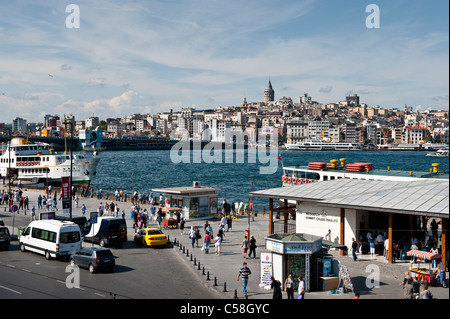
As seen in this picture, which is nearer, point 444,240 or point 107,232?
point 444,240

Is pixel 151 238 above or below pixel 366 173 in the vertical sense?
below

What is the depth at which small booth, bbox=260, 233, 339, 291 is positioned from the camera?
16625 millimetres

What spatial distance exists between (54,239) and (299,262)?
1058cm

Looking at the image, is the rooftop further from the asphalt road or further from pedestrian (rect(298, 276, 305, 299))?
the asphalt road

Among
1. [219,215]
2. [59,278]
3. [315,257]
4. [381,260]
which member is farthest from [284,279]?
[219,215]

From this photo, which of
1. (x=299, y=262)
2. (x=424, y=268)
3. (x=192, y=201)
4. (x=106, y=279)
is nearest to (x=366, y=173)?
(x=192, y=201)

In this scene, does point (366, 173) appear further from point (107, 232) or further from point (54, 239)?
point (54, 239)

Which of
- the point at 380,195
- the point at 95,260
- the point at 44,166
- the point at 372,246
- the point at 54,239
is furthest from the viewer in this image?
the point at 44,166

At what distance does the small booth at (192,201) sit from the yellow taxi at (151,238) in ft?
23.3

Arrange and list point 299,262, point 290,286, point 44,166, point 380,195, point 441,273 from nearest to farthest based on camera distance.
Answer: point 290,286 → point 299,262 → point 441,273 → point 380,195 → point 44,166

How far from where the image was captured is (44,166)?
217 ft

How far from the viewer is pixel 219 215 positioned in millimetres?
33406

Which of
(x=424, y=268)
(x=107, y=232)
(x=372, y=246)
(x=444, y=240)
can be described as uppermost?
(x=444, y=240)
